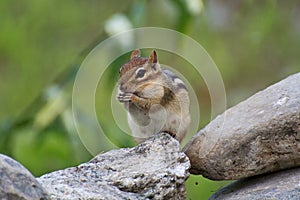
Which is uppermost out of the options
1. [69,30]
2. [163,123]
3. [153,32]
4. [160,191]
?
[69,30]

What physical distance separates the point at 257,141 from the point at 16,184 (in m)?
0.73

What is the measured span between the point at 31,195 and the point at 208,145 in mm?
688

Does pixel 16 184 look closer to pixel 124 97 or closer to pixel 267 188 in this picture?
pixel 124 97

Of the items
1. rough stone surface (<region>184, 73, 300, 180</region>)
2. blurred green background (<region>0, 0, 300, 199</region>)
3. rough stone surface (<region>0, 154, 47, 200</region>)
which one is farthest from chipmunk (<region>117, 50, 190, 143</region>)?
blurred green background (<region>0, 0, 300, 199</region>)

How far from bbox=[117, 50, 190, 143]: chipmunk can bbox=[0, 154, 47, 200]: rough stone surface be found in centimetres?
54

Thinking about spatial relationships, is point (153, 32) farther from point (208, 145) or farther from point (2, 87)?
point (2, 87)

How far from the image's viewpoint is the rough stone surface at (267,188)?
7.63 ft

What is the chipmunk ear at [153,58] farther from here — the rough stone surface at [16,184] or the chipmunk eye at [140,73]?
the rough stone surface at [16,184]

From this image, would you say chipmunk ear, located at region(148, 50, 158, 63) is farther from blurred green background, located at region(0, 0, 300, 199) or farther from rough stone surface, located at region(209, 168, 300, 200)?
blurred green background, located at region(0, 0, 300, 199)

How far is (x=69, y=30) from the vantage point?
510cm

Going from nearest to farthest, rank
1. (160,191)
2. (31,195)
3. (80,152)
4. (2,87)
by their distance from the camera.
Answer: (31,195)
(160,191)
(80,152)
(2,87)

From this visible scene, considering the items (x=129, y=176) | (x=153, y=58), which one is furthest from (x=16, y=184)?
(x=153, y=58)

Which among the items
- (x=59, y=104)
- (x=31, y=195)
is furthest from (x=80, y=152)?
(x=31, y=195)

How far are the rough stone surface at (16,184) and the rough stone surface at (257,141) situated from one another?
24.4 inches
